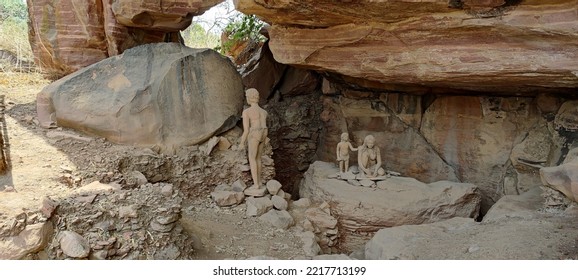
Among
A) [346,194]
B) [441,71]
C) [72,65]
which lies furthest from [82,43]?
[441,71]

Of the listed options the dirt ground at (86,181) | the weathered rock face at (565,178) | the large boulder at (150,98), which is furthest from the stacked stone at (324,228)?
the weathered rock face at (565,178)

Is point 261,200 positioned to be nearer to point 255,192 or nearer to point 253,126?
point 255,192

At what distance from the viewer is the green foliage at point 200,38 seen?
13.5 metres

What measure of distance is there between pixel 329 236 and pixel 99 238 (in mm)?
3481

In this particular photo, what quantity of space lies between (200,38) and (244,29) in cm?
461

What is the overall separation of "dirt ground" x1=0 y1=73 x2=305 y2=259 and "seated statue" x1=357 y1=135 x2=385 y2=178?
1.89m

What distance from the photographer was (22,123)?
5.86 m

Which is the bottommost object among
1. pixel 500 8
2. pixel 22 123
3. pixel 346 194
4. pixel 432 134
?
pixel 346 194

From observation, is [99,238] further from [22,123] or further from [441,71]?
[441,71]

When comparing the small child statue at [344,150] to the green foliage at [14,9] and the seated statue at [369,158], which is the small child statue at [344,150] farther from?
the green foliage at [14,9]

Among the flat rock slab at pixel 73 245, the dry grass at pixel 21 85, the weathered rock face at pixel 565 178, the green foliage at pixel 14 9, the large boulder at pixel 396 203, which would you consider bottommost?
the large boulder at pixel 396 203

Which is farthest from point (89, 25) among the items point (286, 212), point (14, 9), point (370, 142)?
point (14, 9)

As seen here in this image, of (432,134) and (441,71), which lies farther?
(432,134)

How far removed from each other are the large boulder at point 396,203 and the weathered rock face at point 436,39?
173 centimetres
